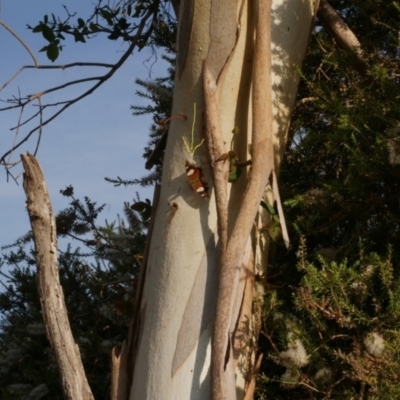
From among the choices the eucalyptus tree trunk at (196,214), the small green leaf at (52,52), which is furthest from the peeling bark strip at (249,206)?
the small green leaf at (52,52)

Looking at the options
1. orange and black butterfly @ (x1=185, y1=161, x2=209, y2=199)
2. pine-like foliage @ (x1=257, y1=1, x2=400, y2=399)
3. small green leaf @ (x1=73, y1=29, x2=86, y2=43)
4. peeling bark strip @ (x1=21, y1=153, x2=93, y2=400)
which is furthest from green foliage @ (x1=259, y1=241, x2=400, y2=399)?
small green leaf @ (x1=73, y1=29, x2=86, y2=43)

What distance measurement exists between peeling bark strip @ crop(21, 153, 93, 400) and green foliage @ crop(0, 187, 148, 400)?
27.8 inches

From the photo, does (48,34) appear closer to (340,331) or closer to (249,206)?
(249,206)

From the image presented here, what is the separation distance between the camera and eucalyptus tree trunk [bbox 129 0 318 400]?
6.75 ft

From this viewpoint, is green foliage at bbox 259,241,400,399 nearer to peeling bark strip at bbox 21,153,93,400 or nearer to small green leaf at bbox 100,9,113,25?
peeling bark strip at bbox 21,153,93,400

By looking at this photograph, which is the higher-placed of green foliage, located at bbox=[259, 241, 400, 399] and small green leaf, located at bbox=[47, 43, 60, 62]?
small green leaf, located at bbox=[47, 43, 60, 62]

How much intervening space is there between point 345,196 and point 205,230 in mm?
518

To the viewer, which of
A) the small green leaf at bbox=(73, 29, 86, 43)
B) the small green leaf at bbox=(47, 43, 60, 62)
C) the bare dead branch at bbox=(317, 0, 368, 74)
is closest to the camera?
the bare dead branch at bbox=(317, 0, 368, 74)

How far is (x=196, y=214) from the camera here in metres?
2.15

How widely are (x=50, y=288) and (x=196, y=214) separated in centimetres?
47

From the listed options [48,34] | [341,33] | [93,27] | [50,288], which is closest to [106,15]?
[93,27]

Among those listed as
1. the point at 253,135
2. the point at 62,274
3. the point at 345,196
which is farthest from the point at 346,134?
the point at 62,274

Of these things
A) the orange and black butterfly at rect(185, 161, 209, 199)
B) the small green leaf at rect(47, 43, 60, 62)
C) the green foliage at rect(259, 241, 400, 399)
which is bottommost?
the green foliage at rect(259, 241, 400, 399)

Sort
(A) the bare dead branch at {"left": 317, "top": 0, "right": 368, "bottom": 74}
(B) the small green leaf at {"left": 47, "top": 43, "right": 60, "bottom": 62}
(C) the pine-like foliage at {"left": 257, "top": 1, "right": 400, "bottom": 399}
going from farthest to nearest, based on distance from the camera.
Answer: (B) the small green leaf at {"left": 47, "top": 43, "right": 60, "bottom": 62} → (A) the bare dead branch at {"left": 317, "top": 0, "right": 368, "bottom": 74} → (C) the pine-like foliage at {"left": 257, "top": 1, "right": 400, "bottom": 399}
